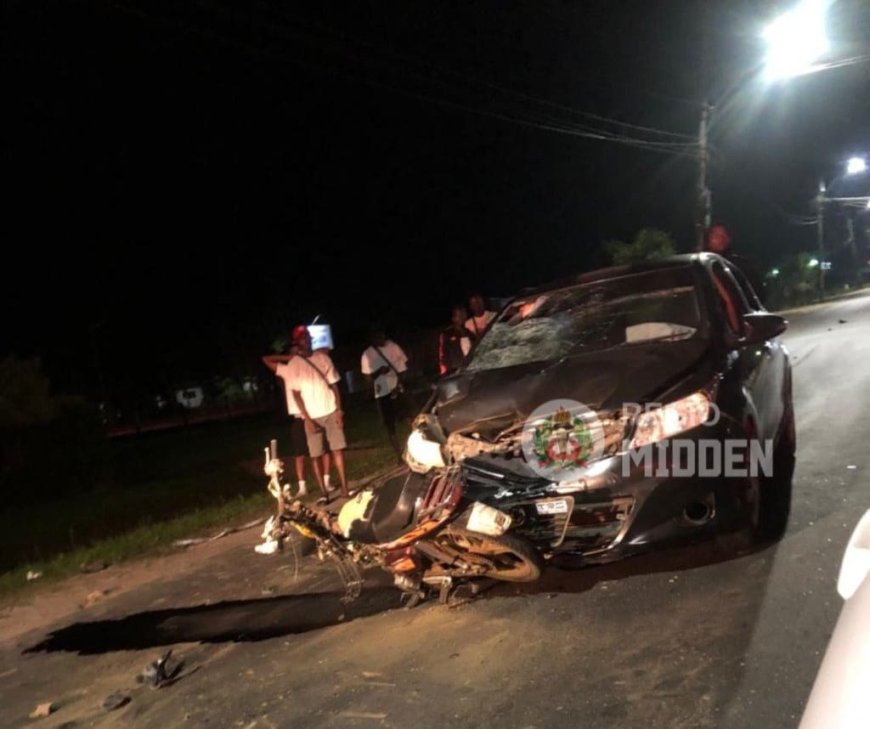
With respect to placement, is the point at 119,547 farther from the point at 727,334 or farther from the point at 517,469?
the point at 727,334

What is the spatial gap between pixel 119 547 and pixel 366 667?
4690mm

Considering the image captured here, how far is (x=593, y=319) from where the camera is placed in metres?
5.70

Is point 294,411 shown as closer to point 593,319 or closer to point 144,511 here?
point 144,511

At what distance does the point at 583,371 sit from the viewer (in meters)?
4.63

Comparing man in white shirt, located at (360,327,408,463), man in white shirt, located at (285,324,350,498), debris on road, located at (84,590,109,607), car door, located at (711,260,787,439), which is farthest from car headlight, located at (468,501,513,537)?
man in white shirt, located at (360,327,408,463)

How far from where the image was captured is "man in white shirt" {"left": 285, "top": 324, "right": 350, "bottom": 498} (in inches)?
316

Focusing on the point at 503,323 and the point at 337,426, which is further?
the point at 337,426

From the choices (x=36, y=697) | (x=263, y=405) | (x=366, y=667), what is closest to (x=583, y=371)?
(x=366, y=667)

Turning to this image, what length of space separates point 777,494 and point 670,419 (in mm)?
1774

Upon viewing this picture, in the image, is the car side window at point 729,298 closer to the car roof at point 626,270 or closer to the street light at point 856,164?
the car roof at point 626,270
